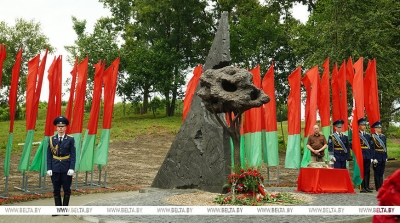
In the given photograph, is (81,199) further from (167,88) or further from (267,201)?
(167,88)

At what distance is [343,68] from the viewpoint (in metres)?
14.1

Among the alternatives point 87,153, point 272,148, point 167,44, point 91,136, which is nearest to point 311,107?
point 272,148

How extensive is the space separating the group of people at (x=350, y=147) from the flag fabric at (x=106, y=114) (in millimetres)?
6011

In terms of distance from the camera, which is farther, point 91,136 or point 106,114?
point 106,114

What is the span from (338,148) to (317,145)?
63 cm

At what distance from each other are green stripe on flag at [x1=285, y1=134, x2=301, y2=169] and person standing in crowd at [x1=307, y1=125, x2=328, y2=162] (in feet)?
4.34

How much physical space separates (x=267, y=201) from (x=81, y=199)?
534 cm

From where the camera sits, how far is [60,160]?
912 centimetres

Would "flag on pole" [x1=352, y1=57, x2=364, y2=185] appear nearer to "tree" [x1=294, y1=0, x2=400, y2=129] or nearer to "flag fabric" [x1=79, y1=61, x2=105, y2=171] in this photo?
"tree" [x1=294, y1=0, x2=400, y2=129]

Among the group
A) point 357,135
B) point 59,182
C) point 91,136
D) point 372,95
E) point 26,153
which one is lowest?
Result: point 59,182

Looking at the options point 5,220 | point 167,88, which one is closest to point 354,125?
point 5,220

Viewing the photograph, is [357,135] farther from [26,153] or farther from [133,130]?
[133,130]

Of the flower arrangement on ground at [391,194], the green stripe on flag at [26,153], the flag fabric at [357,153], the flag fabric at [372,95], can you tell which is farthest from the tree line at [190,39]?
the flower arrangement on ground at [391,194]

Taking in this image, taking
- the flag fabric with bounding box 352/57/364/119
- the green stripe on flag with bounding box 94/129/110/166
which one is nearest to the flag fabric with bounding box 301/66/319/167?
the flag fabric with bounding box 352/57/364/119
